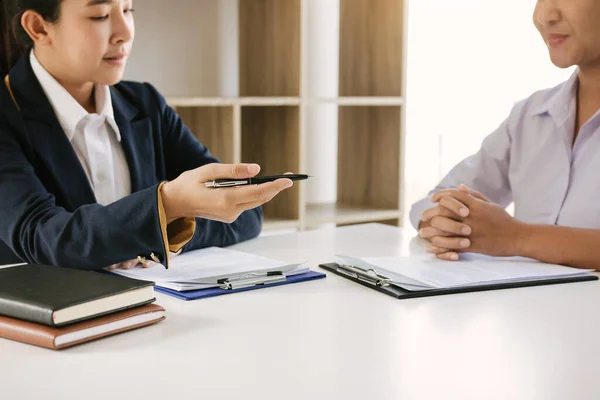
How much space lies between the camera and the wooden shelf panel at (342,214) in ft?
9.75

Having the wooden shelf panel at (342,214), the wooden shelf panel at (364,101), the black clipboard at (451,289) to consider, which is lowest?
the wooden shelf panel at (342,214)

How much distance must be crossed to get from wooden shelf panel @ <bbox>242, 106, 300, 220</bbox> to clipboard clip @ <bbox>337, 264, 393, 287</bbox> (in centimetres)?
150

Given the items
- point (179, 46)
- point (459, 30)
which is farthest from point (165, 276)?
point (459, 30)

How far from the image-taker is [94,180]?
5.60 ft

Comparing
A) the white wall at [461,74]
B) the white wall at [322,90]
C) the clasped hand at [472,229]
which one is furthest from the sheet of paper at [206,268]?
the white wall at [461,74]

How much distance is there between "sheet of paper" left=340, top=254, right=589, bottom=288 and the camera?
50.1 inches

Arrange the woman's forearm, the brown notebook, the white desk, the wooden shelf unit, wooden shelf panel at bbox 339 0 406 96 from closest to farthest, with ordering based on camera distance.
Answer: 1. the white desk
2. the brown notebook
3. the woman's forearm
4. the wooden shelf unit
5. wooden shelf panel at bbox 339 0 406 96

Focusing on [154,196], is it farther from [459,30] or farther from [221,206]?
[459,30]

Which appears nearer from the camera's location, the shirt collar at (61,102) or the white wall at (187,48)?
the shirt collar at (61,102)

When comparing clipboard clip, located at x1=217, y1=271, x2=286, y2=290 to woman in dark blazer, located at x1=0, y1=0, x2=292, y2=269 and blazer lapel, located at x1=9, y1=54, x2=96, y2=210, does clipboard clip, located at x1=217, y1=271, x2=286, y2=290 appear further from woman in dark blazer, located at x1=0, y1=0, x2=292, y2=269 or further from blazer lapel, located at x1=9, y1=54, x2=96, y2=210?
blazer lapel, located at x1=9, y1=54, x2=96, y2=210

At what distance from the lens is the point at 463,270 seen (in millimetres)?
1359

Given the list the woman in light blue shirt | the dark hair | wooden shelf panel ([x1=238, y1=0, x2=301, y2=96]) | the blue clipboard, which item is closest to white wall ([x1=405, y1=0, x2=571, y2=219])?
wooden shelf panel ([x1=238, y1=0, x2=301, y2=96])

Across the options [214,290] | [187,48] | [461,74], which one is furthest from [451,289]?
[461,74]

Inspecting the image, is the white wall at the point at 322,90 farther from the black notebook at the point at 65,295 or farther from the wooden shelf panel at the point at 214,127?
the black notebook at the point at 65,295
